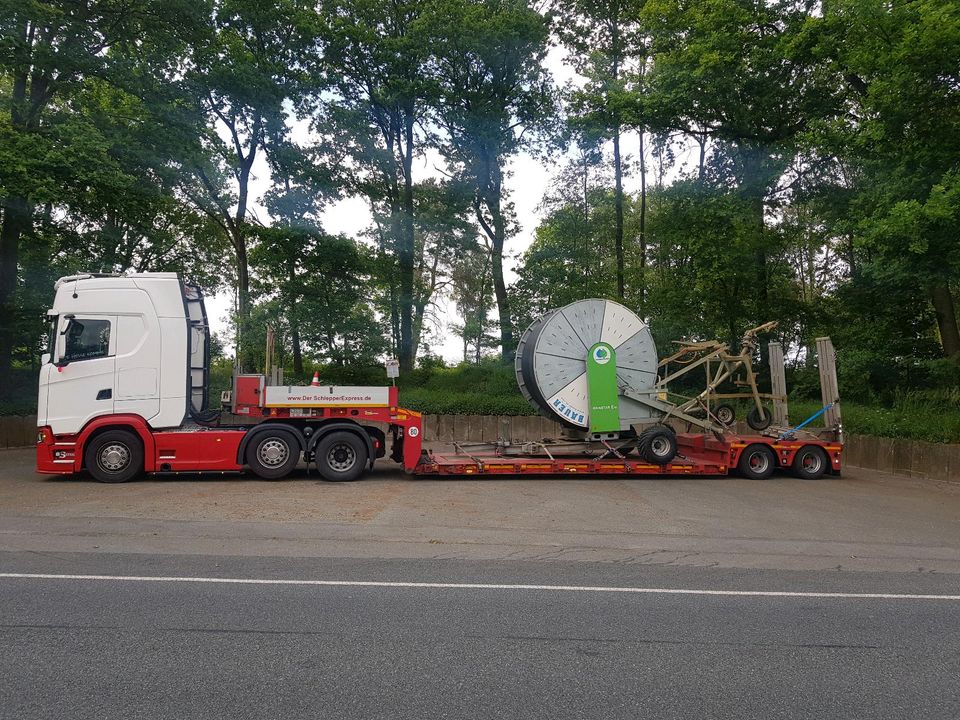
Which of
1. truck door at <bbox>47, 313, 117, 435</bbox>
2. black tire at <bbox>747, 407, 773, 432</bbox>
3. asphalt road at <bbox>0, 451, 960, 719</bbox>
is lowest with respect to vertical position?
asphalt road at <bbox>0, 451, 960, 719</bbox>

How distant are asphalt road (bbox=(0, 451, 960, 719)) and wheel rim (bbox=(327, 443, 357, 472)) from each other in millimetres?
2419

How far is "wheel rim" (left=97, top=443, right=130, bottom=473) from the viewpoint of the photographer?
12.3m

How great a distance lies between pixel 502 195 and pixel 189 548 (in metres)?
21.5

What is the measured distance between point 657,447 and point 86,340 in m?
10.4

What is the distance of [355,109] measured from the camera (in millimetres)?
25094

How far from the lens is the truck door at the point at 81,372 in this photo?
12094 millimetres

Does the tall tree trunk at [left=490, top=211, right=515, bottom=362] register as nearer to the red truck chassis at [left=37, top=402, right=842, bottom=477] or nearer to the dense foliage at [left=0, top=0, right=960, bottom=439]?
the dense foliage at [left=0, top=0, right=960, bottom=439]

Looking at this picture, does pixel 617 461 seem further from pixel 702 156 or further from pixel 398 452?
pixel 702 156

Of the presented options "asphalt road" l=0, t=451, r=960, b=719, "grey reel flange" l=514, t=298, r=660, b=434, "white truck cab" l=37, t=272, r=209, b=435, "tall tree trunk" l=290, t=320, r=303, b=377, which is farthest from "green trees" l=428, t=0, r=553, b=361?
"asphalt road" l=0, t=451, r=960, b=719

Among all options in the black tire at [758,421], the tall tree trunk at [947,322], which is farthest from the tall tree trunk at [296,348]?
the tall tree trunk at [947,322]

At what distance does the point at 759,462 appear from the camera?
14086mm

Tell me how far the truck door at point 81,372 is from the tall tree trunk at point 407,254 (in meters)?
14.2

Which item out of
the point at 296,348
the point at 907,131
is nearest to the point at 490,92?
the point at 296,348

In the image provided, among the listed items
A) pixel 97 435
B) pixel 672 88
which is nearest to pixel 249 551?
pixel 97 435
